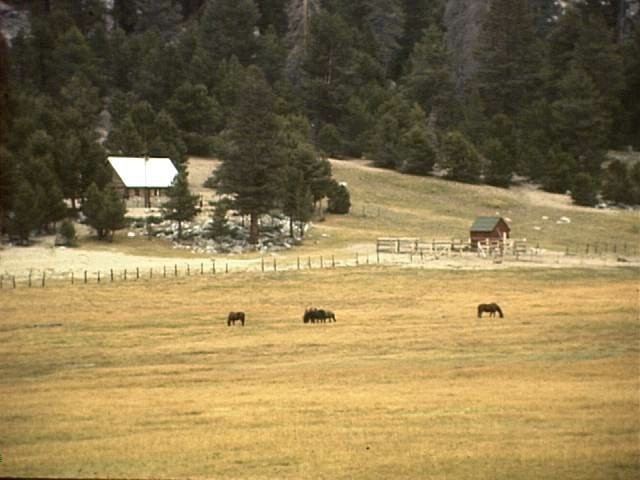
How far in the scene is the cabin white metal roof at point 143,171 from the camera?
6456 centimetres

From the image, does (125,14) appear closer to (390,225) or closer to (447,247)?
(390,225)

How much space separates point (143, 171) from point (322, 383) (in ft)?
143

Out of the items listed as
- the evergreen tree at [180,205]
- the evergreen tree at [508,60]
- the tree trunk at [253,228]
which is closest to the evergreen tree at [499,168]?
the evergreen tree at [508,60]

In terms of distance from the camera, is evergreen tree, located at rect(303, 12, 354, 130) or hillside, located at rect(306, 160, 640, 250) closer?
hillside, located at rect(306, 160, 640, 250)

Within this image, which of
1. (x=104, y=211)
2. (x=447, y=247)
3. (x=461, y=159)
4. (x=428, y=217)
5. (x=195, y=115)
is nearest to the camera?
(x=104, y=211)

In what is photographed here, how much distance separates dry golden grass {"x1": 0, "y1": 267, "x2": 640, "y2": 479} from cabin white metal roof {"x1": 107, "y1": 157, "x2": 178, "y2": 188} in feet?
78.2

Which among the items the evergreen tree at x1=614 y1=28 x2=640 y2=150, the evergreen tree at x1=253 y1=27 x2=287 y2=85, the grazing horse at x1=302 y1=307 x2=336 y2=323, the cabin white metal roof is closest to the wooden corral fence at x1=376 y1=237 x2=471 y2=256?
the cabin white metal roof

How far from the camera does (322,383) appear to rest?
79.6 ft

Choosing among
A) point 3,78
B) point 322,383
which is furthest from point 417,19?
point 3,78

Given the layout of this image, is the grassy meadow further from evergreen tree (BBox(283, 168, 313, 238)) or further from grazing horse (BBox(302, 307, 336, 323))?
grazing horse (BBox(302, 307, 336, 323))

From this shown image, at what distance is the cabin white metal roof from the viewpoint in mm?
64562

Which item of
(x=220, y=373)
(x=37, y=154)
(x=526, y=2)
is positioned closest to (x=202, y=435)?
(x=220, y=373)

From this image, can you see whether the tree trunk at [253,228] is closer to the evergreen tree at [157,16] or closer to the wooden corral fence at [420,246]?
the wooden corral fence at [420,246]

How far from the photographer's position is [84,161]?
58.6 m
